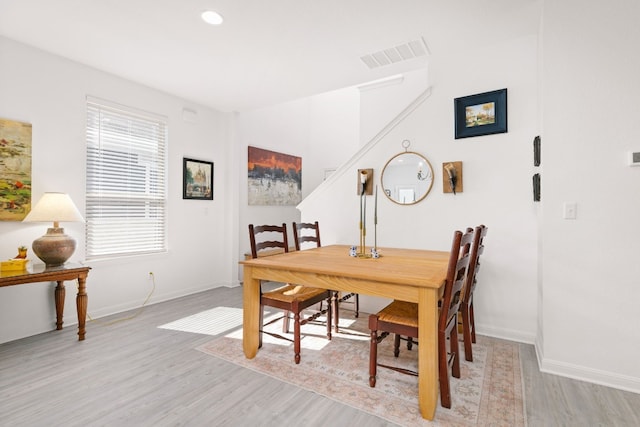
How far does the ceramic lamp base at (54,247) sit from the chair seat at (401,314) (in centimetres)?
279

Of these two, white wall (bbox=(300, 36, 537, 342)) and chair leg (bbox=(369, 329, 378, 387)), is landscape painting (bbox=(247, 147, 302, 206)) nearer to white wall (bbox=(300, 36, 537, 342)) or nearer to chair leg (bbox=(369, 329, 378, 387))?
white wall (bbox=(300, 36, 537, 342))

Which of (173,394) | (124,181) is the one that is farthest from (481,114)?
(124,181)

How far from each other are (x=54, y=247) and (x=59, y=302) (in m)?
0.60

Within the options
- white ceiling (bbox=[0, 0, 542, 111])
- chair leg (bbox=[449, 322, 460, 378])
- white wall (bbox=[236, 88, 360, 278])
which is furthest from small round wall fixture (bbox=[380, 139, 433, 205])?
white wall (bbox=[236, 88, 360, 278])

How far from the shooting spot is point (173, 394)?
1965 mm

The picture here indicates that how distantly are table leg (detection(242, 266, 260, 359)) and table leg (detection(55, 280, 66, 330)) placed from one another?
1899 mm

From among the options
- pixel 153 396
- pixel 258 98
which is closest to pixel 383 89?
pixel 258 98

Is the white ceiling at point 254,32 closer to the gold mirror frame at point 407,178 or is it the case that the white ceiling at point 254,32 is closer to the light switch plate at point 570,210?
the gold mirror frame at point 407,178

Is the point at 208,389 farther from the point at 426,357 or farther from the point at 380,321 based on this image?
the point at 426,357

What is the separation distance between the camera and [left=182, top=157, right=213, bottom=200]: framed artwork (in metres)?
4.27

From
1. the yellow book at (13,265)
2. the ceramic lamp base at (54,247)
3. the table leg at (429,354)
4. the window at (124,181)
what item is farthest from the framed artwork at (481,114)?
the yellow book at (13,265)

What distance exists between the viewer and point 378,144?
3467 millimetres

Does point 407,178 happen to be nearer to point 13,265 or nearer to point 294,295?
point 294,295

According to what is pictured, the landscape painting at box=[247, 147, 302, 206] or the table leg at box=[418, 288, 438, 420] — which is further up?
the landscape painting at box=[247, 147, 302, 206]
